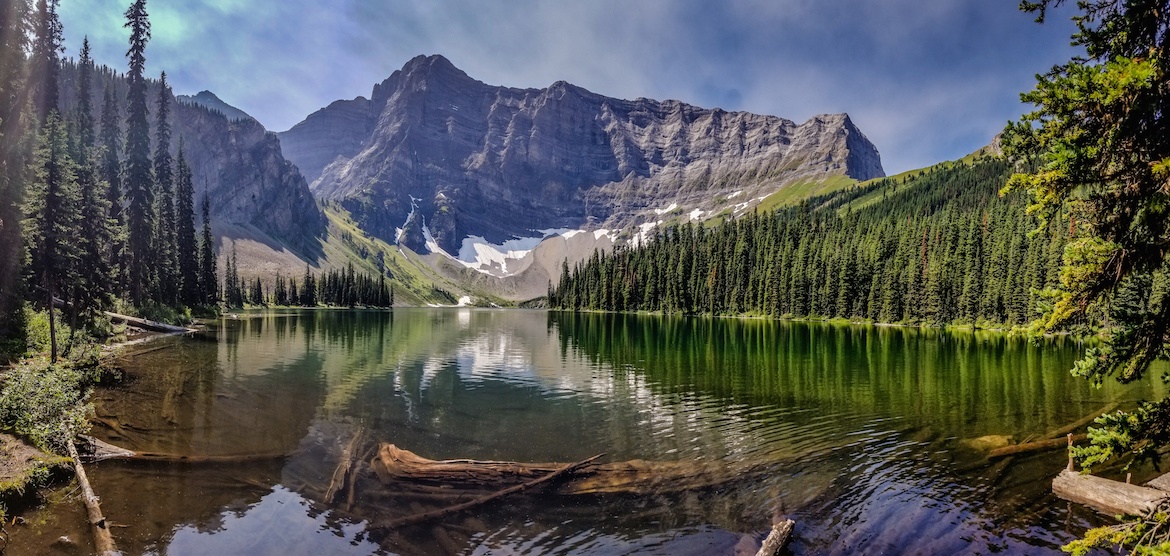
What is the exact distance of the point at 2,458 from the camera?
16.2 meters

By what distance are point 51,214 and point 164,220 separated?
6278 cm

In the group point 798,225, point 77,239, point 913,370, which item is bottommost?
point 913,370

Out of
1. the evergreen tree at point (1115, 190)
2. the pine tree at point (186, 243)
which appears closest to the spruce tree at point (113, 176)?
the pine tree at point (186, 243)

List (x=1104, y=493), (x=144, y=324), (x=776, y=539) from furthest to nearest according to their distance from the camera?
(x=144, y=324) → (x=1104, y=493) → (x=776, y=539)

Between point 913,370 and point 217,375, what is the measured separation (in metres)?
57.1

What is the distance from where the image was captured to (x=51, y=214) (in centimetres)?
3444

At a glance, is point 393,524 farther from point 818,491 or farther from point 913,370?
point 913,370

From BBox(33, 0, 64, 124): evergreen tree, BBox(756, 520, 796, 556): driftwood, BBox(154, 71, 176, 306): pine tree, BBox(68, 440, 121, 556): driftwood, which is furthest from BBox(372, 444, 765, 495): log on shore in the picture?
BBox(154, 71, 176, 306): pine tree

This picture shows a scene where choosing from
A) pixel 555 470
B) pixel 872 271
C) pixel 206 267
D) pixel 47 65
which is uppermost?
pixel 47 65

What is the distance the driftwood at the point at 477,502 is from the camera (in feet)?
48.8

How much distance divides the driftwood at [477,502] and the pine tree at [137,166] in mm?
72837

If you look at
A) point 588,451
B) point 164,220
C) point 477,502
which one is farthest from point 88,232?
point 477,502

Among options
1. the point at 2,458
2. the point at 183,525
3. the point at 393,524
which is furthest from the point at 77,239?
the point at 393,524

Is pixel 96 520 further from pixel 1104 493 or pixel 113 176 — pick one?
pixel 113 176
